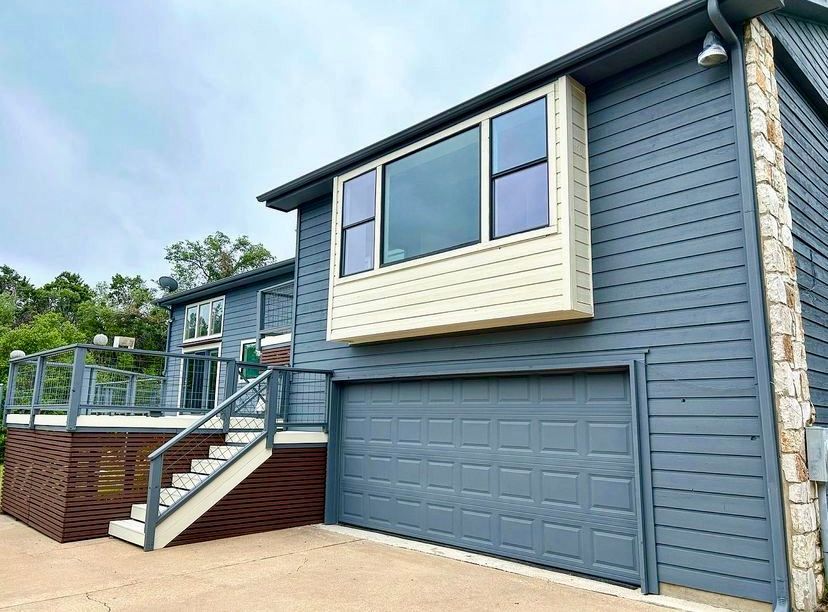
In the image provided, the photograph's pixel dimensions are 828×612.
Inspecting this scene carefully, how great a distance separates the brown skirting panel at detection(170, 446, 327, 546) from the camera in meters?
6.41

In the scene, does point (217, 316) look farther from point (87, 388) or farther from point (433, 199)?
point (433, 199)

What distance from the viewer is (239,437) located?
7.55 m

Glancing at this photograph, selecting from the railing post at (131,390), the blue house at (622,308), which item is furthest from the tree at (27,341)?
the blue house at (622,308)

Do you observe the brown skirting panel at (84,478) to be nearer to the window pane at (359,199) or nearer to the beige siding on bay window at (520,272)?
the beige siding on bay window at (520,272)

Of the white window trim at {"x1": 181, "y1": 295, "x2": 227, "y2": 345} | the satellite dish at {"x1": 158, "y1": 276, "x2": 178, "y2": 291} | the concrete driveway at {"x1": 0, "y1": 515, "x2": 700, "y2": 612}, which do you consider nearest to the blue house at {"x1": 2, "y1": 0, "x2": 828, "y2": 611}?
the concrete driveway at {"x1": 0, "y1": 515, "x2": 700, "y2": 612}

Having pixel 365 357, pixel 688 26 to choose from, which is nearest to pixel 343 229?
pixel 365 357

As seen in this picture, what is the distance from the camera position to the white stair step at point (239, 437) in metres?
7.50

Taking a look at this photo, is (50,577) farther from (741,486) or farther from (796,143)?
(796,143)

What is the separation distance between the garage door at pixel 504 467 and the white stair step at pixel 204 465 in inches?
61.9

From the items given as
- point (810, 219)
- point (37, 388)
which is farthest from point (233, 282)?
point (810, 219)

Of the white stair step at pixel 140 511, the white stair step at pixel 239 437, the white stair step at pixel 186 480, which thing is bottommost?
the white stair step at pixel 140 511

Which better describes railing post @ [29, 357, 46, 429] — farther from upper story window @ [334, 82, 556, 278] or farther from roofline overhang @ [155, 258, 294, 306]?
roofline overhang @ [155, 258, 294, 306]

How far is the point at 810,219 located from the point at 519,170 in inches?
104

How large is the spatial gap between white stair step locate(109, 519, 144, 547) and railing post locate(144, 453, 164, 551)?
92 millimetres
